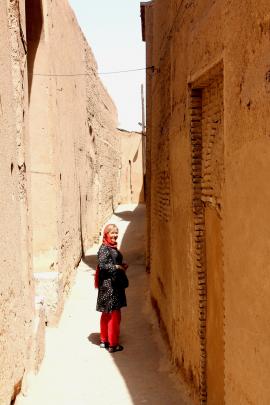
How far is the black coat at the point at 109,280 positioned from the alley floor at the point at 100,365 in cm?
55

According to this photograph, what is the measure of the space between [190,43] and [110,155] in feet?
49.3

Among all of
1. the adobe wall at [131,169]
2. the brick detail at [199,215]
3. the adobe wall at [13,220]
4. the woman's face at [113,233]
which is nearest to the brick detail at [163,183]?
the woman's face at [113,233]

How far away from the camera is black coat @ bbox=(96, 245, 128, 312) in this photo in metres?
6.08

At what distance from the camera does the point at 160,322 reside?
658 cm

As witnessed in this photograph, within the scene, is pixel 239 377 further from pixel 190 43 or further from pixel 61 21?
pixel 61 21

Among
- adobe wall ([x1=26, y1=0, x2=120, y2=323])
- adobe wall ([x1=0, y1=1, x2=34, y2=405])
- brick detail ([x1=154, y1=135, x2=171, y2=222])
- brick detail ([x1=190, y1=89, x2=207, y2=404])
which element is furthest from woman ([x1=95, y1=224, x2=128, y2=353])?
brick detail ([x1=190, y1=89, x2=207, y2=404])

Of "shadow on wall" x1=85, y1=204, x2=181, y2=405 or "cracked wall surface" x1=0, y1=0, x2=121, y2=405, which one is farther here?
"shadow on wall" x1=85, y1=204, x2=181, y2=405

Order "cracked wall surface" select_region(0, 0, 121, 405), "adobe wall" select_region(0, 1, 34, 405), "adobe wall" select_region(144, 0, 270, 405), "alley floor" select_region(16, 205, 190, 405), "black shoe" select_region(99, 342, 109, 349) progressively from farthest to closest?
"black shoe" select_region(99, 342, 109, 349), "alley floor" select_region(16, 205, 190, 405), "cracked wall surface" select_region(0, 0, 121, 405), "adobe wall" select_region(0, 1, 34, 405), "adobe wall" select_region(144, 0, 270, 405)

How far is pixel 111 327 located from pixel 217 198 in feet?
9.76

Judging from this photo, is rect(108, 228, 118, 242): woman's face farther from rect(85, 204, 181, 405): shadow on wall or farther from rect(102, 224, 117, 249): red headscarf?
rect(85, 204, 181, 405): shadow on wall

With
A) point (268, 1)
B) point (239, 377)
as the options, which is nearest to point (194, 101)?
point (268, 1)

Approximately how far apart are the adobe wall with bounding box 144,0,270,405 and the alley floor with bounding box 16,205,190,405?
13.8 inches

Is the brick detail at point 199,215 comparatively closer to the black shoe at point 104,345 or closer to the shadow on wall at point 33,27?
the black shoe at point 104,345

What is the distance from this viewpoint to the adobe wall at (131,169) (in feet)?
85.6
